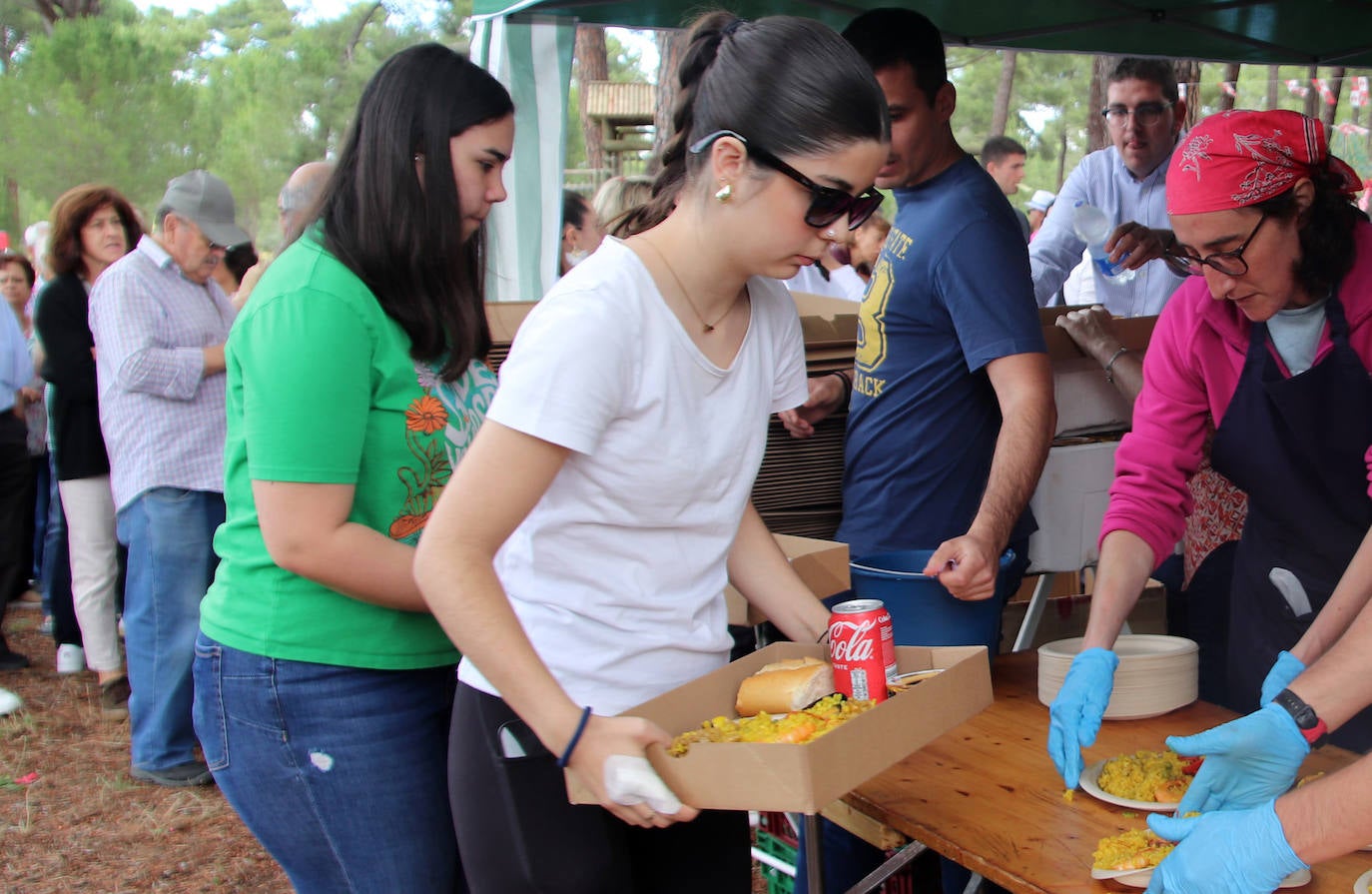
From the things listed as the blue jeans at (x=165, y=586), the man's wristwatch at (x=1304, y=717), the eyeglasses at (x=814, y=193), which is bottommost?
the blue jeans at (x=165, y=586)

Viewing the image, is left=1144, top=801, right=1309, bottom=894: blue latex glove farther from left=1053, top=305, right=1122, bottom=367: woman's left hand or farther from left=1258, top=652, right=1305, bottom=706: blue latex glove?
left=1053, top=305, right=1122, bottom=367: woman's left hand

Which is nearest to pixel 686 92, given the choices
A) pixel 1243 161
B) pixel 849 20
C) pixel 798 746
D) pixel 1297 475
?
pixel 798 746

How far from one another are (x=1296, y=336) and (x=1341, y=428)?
0.17 m

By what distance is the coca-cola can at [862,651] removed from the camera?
1.46 metres

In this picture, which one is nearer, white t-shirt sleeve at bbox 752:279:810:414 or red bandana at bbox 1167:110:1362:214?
white t-shirt sleeve at bbox 752:279:810:414

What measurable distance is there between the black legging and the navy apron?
1265 millimetres

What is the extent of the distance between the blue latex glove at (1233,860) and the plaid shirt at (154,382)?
326 centimetres

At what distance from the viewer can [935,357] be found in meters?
2.37

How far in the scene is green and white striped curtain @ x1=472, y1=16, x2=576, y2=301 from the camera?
2975 mm

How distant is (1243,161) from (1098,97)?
7015mm

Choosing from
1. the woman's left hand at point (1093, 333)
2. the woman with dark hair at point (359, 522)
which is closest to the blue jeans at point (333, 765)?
the woman with dark hair at point (359, 522)

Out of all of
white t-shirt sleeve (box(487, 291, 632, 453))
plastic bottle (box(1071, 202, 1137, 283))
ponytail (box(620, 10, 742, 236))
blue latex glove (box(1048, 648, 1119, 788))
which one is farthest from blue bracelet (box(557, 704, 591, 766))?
plastic bottle (box(1071, 202, 1137, 283))

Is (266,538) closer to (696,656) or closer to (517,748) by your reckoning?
(517,748)

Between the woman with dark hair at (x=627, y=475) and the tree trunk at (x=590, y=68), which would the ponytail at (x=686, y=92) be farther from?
the tree trunk at (x=590, y=68)
